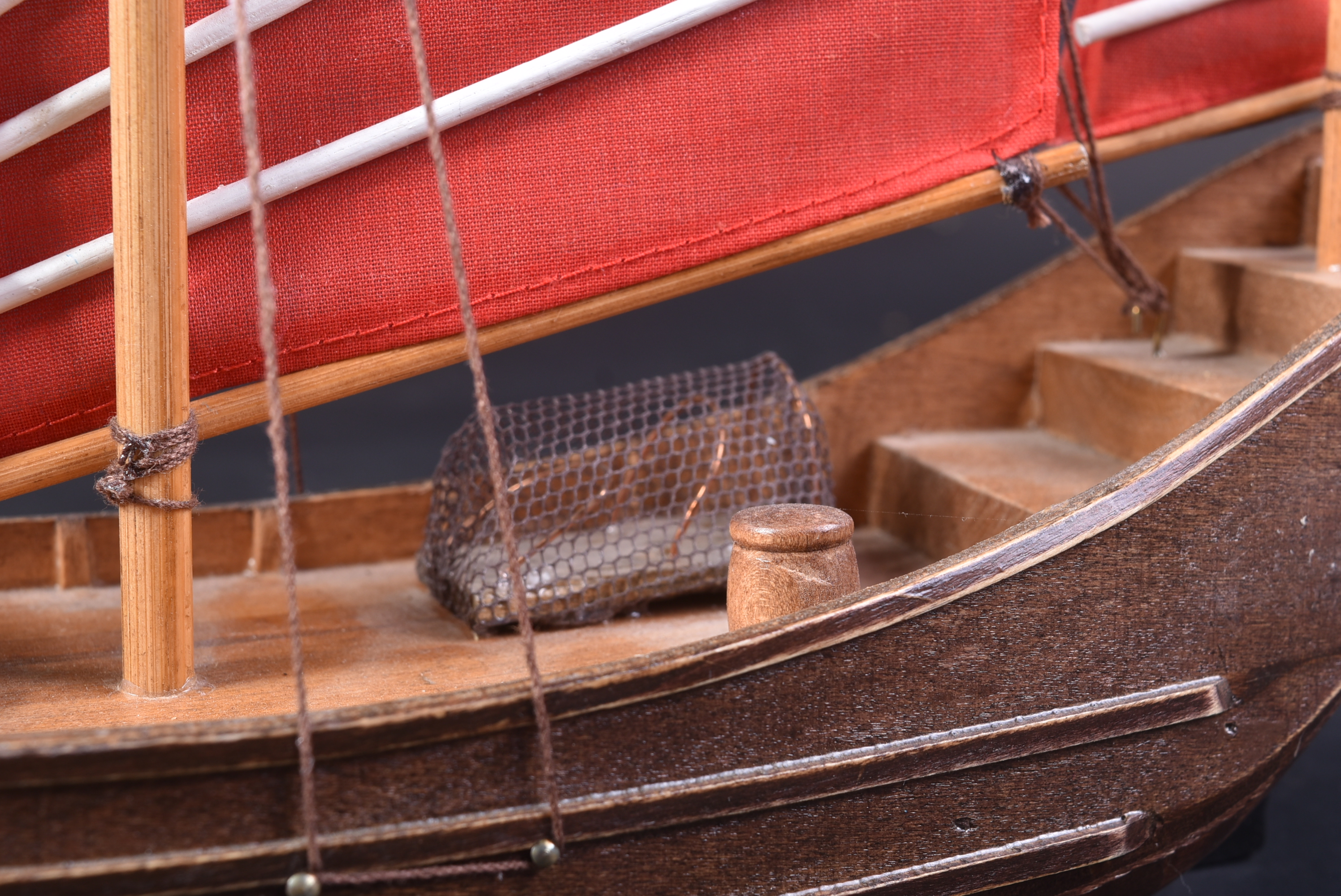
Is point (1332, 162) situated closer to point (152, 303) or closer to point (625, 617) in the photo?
point (625, 617)

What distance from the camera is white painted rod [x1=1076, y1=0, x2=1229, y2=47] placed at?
4.86ft

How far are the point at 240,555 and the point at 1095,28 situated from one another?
121 cm

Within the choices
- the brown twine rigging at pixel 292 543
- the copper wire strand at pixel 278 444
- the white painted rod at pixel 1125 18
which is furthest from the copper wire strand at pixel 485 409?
the white painted rod at pixel 1125 18

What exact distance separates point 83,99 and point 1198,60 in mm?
1274

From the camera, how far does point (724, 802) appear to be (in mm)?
1010

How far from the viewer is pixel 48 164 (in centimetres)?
112

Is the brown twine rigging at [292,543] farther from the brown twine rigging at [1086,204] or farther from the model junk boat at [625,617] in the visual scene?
the brown twine rigging at [1086,204]

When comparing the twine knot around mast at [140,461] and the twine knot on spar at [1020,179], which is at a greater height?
the twine knot on spar at [1020,179]

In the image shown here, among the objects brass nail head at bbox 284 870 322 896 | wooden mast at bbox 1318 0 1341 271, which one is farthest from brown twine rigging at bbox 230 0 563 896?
wooden mast at bbox 1318 0 1341 271

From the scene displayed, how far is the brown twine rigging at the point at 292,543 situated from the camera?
876mm

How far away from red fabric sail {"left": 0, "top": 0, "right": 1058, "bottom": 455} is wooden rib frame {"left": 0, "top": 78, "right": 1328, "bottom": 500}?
1cm

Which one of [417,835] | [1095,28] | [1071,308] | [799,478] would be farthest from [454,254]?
[1071,308]

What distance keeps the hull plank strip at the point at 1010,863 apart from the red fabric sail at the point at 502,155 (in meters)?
0.60

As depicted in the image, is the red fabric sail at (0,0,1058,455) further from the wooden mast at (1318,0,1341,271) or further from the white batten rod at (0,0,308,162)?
the wooden mast at (1318,0,1341,271)
